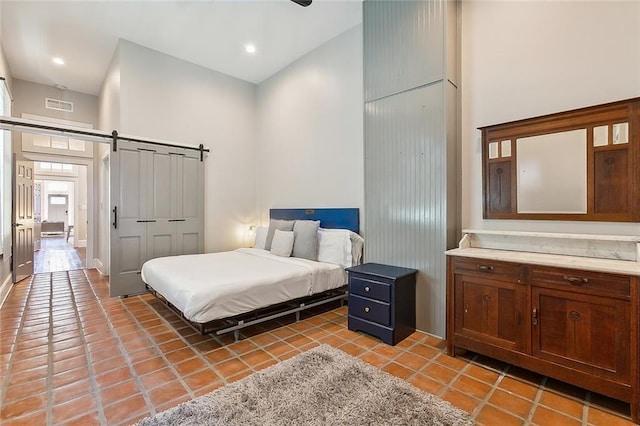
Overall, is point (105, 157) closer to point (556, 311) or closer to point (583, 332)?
point (556, 311)

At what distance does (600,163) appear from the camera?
84.4 inches

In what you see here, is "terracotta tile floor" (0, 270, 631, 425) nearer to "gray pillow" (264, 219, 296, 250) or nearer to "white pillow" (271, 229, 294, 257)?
"white pillow" (271, 229, 294, 257)

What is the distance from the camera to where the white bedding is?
98.6 inches

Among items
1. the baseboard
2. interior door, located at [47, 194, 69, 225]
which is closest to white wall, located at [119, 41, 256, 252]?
the baseboard

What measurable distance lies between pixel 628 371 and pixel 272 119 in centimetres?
529

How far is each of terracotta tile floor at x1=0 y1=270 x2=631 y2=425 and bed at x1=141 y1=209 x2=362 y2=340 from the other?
8.5 inches

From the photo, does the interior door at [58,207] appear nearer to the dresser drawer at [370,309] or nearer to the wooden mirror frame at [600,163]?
the dresser drawer at [370,309]

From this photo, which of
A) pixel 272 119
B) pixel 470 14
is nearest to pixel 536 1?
pixel 470 14

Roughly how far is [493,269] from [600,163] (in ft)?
3.60

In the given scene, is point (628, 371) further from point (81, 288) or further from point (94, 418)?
point (81, 288)

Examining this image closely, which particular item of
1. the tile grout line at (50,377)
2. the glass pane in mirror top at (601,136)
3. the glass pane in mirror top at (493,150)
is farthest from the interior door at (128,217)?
the glass pane in mirror top at (601,136)

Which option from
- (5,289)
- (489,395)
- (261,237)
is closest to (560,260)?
(489,395)

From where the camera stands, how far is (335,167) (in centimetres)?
422

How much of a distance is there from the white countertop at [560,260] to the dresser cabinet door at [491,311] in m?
0.19
